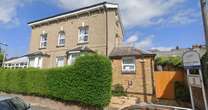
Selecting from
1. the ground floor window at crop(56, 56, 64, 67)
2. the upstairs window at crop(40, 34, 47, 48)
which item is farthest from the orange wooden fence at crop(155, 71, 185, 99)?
the upstairs window at crop(40, 34, 47, 48)

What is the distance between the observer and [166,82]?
1514 cm

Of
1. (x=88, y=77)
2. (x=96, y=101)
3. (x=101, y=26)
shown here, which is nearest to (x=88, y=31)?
(x=101, y=26)

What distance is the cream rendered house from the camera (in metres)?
18.6

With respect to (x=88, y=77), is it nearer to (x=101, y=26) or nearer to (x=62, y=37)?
(x=101, y=26)

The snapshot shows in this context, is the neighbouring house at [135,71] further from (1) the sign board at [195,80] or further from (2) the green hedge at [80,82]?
(1) the sign board at [195,80]

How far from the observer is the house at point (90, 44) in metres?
16.4

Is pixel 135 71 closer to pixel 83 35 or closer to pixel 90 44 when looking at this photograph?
pixel 90 44

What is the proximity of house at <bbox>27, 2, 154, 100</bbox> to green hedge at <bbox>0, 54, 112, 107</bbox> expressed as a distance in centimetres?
485

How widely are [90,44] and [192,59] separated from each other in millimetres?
12865

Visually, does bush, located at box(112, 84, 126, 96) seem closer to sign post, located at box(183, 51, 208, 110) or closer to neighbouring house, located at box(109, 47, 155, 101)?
neighbouring house, located at box(109, 47, 155, 101)

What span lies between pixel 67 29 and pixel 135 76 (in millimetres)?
9498

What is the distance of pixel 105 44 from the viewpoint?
715 inches

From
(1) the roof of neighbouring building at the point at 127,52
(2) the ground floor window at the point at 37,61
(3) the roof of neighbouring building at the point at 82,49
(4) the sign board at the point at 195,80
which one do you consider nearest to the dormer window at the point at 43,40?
(2) the ground floor window at the point at 37,61

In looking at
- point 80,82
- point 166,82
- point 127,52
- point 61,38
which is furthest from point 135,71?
point 61,38
